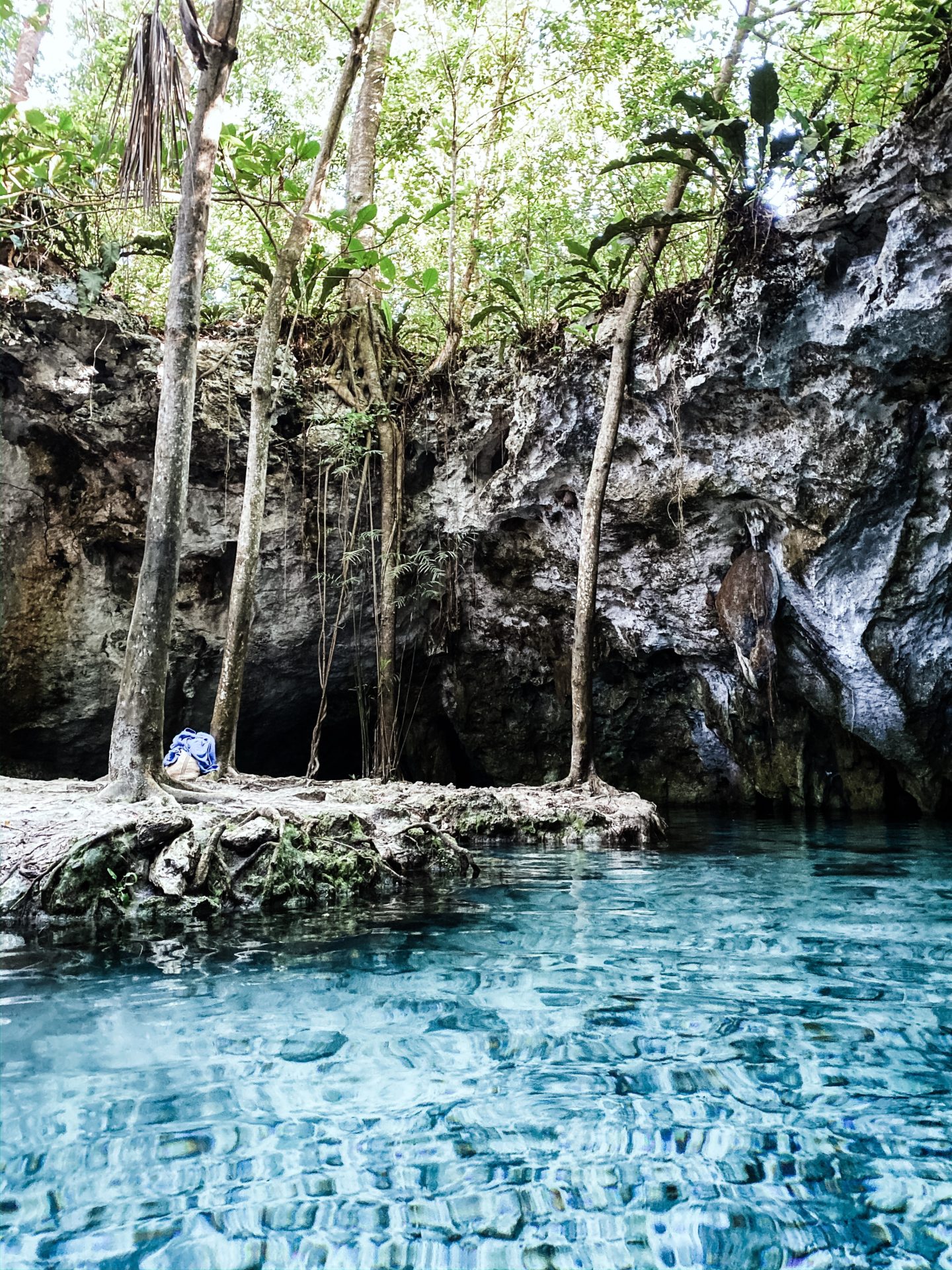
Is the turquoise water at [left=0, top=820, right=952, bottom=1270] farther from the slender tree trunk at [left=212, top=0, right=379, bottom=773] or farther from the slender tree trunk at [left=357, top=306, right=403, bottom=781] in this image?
the slender tree trunk at [left=357, top=306, right=403, bottom=781]

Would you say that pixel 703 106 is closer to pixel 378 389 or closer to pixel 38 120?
pixel 378 389

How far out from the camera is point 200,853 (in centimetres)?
430

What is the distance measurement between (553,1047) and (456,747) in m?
11.4

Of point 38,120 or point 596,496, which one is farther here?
point 596,496

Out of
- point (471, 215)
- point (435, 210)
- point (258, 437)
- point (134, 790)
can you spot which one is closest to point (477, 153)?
point (471, 215)

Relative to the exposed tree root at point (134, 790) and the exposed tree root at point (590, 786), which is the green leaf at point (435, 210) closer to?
the exposed tree root at point (590, 786)

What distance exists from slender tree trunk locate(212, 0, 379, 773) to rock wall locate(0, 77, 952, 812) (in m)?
2.76

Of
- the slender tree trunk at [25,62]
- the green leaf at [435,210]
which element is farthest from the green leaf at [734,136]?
the slender tree trunk at [25,62]

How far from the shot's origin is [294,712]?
12117mm

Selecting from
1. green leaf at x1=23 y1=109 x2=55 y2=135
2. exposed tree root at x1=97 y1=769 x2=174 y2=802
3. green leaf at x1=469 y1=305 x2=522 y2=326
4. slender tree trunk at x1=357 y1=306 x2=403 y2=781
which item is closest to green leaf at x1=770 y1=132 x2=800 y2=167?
green leaf at x1=469 y1=305 x2=522 y2=326

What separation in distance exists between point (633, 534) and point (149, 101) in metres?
7.34

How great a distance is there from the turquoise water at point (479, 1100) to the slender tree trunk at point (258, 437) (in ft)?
11.8

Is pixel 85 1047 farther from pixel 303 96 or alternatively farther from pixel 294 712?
pixel 303 96

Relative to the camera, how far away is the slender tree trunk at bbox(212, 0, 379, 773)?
7.17 metres
